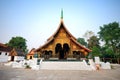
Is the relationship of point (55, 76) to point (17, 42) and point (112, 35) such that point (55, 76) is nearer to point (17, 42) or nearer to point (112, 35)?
point (112, 35)

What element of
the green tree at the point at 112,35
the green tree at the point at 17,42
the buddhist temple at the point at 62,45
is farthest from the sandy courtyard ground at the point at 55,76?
the green tree at the point at 17,42

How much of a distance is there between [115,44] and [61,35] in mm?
27929

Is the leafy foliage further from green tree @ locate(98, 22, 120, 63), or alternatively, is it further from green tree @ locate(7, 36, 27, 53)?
green tree @ locate(7, 36, 27, 53)

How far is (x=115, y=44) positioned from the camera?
41875 mm

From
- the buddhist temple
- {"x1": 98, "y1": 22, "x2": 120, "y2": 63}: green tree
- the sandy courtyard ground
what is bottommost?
the sandy courtyard ground

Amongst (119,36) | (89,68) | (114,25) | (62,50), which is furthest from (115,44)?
(89,68)

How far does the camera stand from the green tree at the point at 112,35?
40.9 meters

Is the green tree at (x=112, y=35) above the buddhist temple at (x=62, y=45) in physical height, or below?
above

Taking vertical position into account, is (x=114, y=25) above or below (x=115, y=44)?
above

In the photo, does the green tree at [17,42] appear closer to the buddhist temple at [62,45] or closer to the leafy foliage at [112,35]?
the leafy foliage at [112,35]

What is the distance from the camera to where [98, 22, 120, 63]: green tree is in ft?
134

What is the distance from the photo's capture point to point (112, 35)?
41594 millimetres

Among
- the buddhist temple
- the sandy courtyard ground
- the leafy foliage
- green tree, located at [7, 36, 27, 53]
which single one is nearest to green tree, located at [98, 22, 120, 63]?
the leafy foliage

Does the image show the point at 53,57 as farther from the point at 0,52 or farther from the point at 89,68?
the point at 0,52
